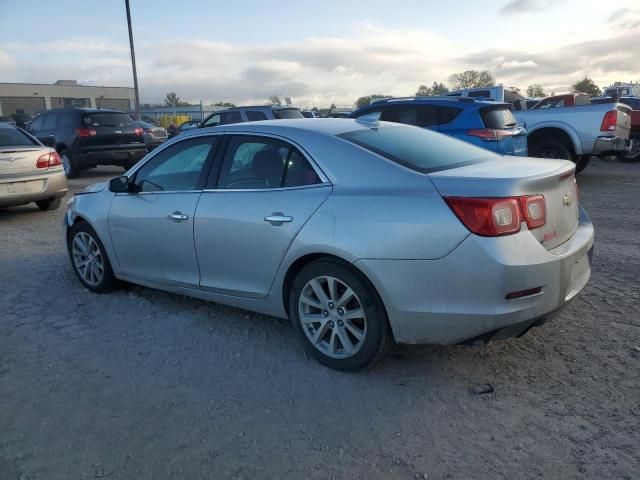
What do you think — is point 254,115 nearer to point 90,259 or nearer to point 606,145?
point 606,145

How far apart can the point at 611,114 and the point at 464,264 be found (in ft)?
30.2

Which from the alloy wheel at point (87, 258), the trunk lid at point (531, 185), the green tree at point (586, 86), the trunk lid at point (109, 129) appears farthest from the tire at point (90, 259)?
the green tree at point (586, 86)

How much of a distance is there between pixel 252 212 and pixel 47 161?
636 centimetres

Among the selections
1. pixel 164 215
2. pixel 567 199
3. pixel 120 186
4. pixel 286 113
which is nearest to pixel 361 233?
pixel 567 199

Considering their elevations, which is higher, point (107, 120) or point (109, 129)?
point (107, 120)

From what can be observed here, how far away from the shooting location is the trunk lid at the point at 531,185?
2840mm

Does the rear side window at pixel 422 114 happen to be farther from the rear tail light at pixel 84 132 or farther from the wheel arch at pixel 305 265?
the rear tail light at pixel 84 132

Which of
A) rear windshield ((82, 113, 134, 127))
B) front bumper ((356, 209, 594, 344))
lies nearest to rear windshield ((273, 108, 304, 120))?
rear windshield ((82, 113, 134, 127))

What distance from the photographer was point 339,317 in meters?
3.26

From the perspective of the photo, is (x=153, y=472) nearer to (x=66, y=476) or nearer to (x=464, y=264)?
(x=66, y=476)

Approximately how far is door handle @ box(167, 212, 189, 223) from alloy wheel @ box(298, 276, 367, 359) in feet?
3.76

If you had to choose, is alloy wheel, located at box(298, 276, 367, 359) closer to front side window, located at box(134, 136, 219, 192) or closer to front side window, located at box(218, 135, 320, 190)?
front side window, located at box(218, 135, 320, 190)

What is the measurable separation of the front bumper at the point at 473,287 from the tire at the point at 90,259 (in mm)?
2754

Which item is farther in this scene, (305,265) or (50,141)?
(50,141)
